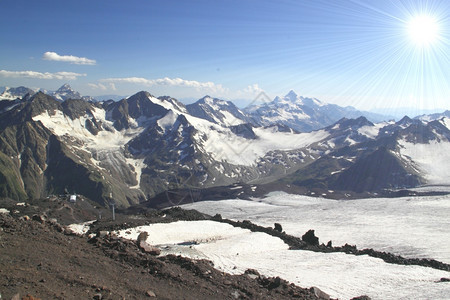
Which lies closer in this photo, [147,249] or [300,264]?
[147,249]

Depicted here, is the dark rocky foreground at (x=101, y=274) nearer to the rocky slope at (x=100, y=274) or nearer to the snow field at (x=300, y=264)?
the rocky slope at (x=100, y=274)

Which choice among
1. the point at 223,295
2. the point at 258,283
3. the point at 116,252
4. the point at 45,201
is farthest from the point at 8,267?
the point at 45,201

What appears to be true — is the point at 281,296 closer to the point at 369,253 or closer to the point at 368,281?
the point at 368,281

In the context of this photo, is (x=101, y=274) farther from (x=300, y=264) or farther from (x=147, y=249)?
(x=300, y=264)

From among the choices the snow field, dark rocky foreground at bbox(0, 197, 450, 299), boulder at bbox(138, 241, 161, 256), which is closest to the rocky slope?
dark rocky foreground at bbox(0, 197, 450, 299)

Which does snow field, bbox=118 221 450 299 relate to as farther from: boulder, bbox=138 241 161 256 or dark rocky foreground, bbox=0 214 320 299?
dark rocky foreground, bbox=0 214 320 299

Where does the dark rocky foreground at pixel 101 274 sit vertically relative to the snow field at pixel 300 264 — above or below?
above

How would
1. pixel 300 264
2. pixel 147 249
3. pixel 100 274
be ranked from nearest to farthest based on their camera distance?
1. pixel 100 274
2. pixel 147 249
3. pixel 300 264

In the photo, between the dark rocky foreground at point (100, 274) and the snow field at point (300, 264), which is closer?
the dark rocky foreground at point (100, 274)

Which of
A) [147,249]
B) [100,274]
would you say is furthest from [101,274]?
[147,249]

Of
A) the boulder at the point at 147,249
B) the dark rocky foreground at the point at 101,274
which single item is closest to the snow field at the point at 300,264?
the boulder at the point at 147,249

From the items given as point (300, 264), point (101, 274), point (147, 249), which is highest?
point (101, 274)
